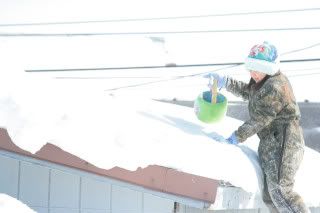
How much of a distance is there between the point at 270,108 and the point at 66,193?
4.73ft

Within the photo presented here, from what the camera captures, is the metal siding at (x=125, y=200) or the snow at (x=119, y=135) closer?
the snow at (x=119, y=135)

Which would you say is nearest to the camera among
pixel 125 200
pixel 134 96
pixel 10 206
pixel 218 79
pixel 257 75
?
pixel 10 206

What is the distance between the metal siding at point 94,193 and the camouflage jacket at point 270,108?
3.15 ft

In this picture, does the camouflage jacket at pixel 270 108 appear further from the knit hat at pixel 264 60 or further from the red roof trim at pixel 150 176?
the red roof trim at pixel 150 176

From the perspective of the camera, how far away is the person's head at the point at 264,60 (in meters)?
4.19

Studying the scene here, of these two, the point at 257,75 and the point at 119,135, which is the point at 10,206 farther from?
the point at 257,75

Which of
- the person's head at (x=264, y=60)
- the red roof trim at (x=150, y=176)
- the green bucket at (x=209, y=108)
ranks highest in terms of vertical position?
the person's head at (x=264, y=60)

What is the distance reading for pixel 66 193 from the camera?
13.5 ft

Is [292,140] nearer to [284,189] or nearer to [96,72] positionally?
[284,189]

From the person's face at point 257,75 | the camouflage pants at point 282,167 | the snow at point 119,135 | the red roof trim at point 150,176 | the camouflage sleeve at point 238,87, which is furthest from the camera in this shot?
the camouflage sleeve at point 238,87

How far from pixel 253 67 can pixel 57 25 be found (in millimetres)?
5348

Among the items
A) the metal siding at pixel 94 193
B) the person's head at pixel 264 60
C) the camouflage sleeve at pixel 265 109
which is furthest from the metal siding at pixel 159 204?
the person's head at pixel 264 60

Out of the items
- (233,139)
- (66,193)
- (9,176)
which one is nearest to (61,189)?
(66,193)

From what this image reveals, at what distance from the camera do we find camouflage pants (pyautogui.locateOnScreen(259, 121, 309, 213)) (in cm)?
405
